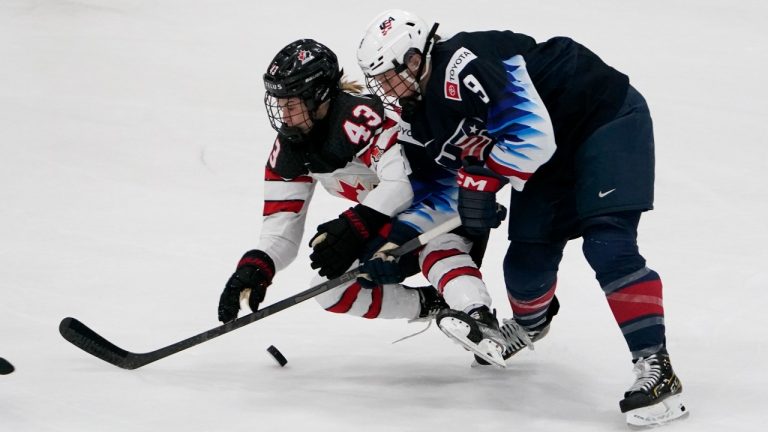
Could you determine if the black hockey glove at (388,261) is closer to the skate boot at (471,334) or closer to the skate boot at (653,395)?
the skate boot at (471,334)

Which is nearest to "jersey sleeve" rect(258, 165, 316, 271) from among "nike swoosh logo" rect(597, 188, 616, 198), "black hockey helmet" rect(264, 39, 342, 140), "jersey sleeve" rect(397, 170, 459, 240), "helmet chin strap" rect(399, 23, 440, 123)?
"black hockey helmet" rect(264, 39, 342, 140)

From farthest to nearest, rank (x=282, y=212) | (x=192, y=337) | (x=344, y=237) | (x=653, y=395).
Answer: (x=282, y=212), (x=192, y=337), (x=344, y=237), (x=653, y=395)

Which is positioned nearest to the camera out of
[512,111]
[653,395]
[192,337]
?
[653,395]

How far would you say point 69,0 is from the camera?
783 centimetres

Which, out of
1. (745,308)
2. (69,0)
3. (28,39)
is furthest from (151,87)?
(745,308)

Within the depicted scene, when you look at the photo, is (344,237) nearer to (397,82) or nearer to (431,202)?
(431,202)

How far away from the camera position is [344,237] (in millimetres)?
3311

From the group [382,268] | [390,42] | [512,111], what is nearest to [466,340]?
[382,268]

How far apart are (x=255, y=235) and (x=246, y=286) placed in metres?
1.46

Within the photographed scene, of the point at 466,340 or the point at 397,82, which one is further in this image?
the point at 397,82

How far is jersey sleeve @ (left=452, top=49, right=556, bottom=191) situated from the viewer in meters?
3.00

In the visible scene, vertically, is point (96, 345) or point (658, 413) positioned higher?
point (96, 345)

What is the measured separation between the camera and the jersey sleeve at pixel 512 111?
3.00 m

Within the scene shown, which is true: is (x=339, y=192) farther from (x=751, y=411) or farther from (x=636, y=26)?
(x=636, y=26)
